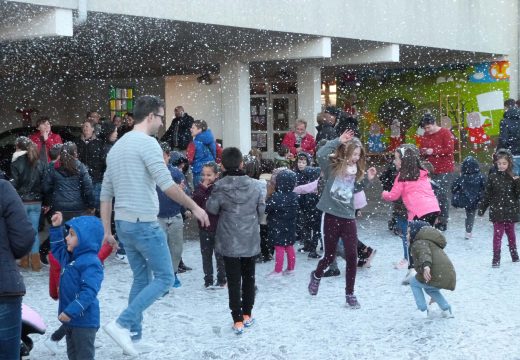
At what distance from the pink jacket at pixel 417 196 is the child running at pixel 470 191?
2840 millimetres

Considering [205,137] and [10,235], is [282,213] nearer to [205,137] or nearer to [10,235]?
[205,137]

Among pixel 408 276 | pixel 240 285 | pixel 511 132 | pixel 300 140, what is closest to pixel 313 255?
pixel 408 276

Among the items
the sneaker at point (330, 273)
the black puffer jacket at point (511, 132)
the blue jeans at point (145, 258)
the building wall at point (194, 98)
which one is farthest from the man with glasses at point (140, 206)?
the building wall at point (194, 98)

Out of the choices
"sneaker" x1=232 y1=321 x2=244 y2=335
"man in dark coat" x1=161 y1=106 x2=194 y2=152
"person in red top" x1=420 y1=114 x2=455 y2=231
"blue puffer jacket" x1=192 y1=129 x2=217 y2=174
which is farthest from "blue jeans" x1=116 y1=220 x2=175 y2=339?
"man in dark coat" x1=161 y1=106 x2=194 y2=152

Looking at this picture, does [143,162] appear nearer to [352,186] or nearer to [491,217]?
[352,186]

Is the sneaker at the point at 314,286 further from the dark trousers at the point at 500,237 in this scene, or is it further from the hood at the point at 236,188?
the dark trousers at the point at 500,237

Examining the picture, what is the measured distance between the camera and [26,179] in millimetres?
9289

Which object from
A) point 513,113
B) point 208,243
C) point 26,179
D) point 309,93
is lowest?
point 208,243

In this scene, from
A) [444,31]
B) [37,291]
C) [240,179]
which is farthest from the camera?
[444,31]

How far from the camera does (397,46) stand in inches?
706

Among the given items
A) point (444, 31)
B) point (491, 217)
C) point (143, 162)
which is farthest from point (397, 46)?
point (143, 162)

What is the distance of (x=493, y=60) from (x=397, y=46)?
836 centimetres

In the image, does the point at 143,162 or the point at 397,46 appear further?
the point at 397,46

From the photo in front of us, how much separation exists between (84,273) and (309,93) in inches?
558
